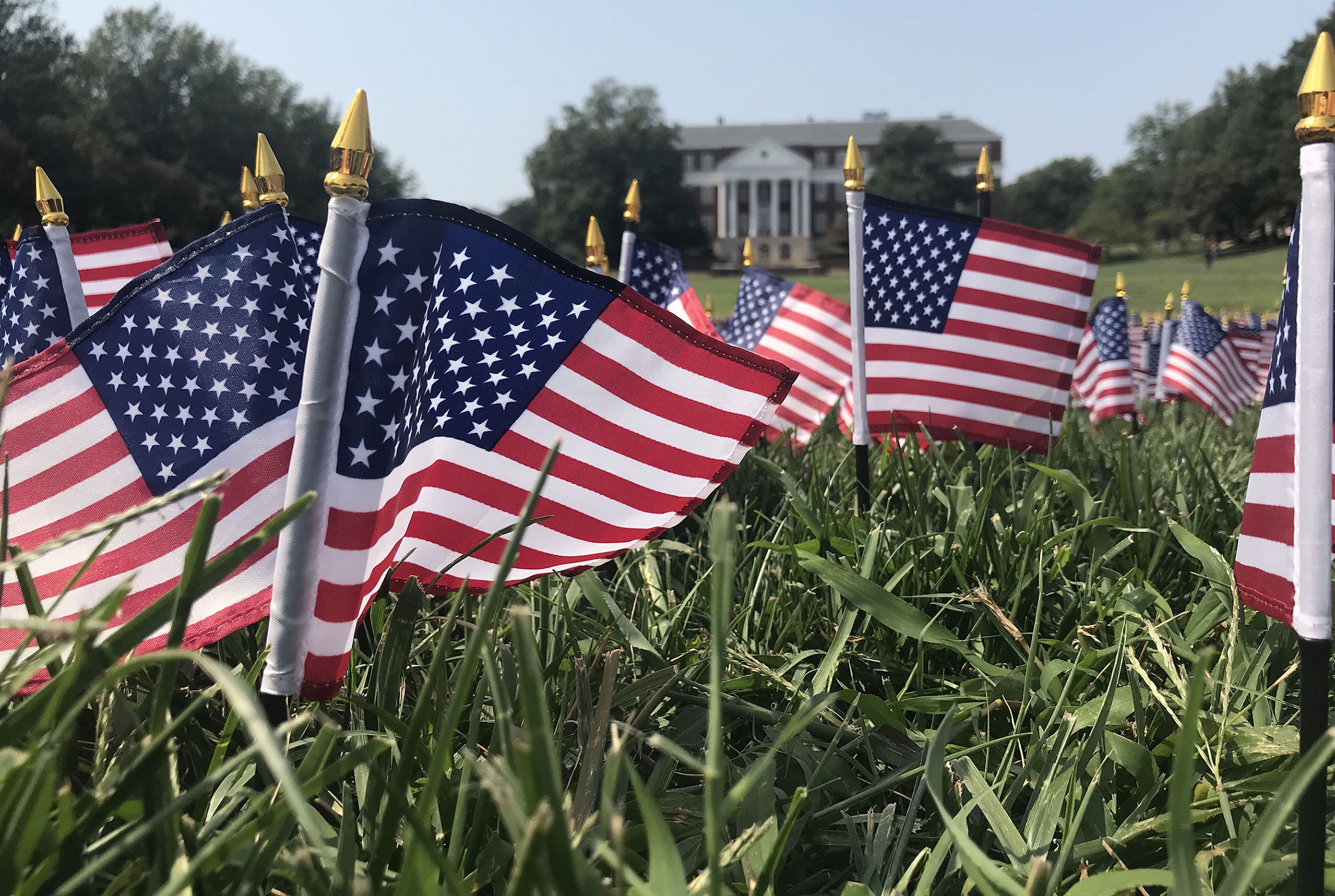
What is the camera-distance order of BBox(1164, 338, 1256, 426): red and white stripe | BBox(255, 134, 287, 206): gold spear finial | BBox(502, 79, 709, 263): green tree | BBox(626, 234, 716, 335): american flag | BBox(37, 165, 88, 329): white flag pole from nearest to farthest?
BBox(255, 134, 287, 206): gold spear finial < BBox(37, 165, 88, 329): white flag pole < BBox(626, 234, 716, 335): american flag < BBox(1164, 338, 1256, 426): red and white stripe < BBox(502, 79, 709, 263): green tree

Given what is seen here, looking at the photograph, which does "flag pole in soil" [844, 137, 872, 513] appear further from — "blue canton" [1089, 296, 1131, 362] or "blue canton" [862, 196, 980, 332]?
"blue canton" [1089, 296, 1131, 362]

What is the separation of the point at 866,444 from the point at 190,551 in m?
3.03

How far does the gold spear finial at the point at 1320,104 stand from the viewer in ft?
5.04

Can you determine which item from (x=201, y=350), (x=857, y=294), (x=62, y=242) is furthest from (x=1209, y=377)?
(x=201, y=350)

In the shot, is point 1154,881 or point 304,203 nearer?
point 1154,881

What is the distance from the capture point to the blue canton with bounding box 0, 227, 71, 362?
3516mm

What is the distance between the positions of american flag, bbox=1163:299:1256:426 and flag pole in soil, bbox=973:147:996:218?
5.04 metres

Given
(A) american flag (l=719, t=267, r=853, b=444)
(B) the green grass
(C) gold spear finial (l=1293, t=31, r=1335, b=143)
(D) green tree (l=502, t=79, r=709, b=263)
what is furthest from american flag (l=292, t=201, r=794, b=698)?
(D) green tree (l=502, t=79, r=709, b=263)

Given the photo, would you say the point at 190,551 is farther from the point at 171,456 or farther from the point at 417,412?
the point at 171,456

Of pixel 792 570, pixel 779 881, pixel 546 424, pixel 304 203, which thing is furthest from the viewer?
pixel 304 203

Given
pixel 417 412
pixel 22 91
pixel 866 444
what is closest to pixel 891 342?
pixel 866 444

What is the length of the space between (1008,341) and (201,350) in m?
3.31

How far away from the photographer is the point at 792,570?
3.12 meters

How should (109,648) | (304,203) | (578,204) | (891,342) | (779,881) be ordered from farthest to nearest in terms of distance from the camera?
(578,204), (304,203), (891,342), (779,881), (109,648)
